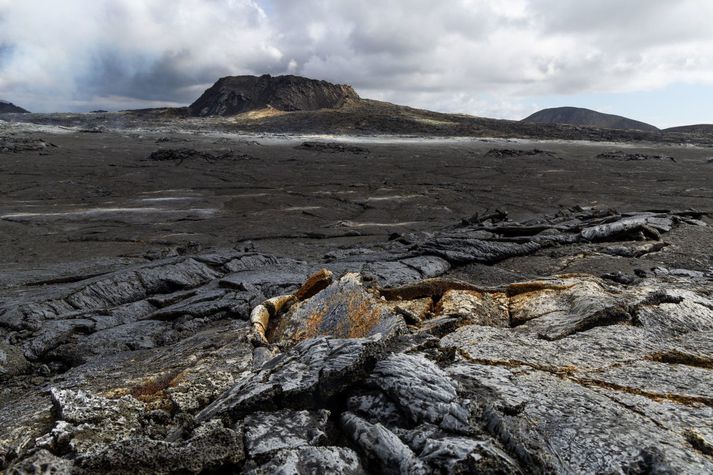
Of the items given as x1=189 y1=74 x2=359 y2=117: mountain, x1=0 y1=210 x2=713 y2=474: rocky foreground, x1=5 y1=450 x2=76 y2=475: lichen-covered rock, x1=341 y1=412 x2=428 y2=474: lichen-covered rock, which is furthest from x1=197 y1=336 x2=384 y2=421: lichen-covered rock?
x1=189 y1=74 x2=359 y2=117: mountain

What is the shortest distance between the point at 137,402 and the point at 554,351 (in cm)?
259

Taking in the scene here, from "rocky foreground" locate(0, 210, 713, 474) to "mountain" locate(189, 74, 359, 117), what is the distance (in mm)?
69095

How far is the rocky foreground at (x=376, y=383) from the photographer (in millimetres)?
2078

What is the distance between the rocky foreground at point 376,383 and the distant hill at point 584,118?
102431mm

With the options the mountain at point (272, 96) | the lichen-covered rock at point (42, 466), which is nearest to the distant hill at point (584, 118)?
the mountain at point (272, 96)

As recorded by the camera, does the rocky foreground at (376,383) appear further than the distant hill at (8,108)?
No

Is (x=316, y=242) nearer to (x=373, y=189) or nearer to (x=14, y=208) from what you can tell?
(x=373, y=189)

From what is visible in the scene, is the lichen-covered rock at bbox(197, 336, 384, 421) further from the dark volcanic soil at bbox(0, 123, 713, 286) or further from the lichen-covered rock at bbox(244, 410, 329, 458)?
the dark volcanic soil at bbox(0, 123, 713, 286)

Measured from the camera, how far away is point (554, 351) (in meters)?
3.19

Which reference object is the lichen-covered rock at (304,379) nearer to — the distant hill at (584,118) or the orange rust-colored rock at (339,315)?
the orange rust-colored rock at (339,315)

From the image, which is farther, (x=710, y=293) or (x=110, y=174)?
(x=110, y=174)

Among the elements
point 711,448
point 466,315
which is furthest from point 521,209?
point 711,448

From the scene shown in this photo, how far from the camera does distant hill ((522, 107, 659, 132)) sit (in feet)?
325

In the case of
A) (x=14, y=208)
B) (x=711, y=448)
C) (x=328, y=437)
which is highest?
(x=711, y=448)
